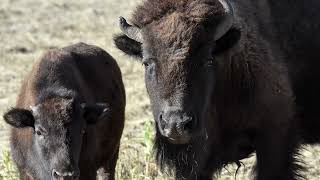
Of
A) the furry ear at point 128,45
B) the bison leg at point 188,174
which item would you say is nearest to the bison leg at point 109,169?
the bison leg at point 188,174

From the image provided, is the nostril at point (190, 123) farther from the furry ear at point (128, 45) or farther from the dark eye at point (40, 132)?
the dark eye at point (40, 132)

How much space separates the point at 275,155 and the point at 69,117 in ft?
6.26

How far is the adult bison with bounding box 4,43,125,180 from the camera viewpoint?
25.9ft

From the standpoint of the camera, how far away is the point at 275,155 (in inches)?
315

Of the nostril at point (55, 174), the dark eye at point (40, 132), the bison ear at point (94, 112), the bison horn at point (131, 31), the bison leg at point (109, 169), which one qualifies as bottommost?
the bison leg at point (109, 169)

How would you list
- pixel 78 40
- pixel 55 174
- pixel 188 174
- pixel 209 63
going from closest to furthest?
pixel 209 63 < pixel 55 174 < pixel 188 174 < pixel 78 40

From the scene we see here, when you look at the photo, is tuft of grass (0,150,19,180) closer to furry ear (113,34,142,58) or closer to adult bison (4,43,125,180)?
adult bison (4,43,125,180)

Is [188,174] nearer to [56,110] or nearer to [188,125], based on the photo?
[188,125]

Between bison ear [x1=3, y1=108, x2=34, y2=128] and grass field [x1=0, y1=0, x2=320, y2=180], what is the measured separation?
1408mm

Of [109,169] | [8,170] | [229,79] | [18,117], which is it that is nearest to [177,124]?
[229,79]

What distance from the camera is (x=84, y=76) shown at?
945 centimetres

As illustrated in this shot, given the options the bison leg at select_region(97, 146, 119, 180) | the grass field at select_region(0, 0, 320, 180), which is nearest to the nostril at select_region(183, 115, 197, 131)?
the grass field at select_region(0, 0, 320, 180)

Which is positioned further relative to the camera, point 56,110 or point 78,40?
point 78,40

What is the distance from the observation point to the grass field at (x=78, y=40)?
10.1m
